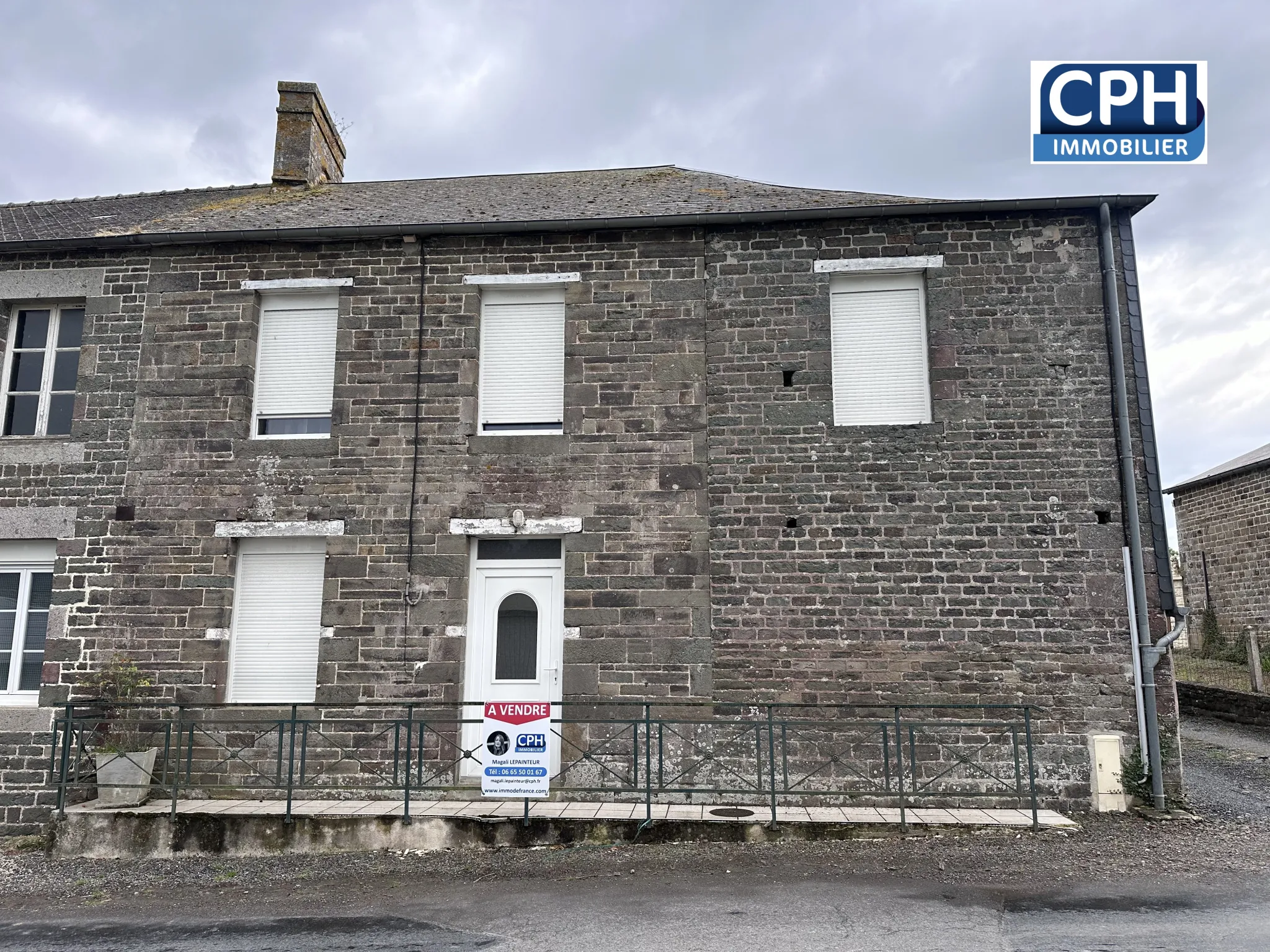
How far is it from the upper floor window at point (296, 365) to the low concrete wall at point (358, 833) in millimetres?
3749

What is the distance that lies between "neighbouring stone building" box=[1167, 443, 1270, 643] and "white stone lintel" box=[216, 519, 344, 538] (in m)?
16.2

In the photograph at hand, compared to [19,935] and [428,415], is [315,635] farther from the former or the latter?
[19,935]

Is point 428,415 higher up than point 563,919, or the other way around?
point 428,415

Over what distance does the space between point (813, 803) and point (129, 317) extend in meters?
8.33

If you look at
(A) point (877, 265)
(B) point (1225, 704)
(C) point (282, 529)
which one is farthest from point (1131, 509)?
(C) point (282, 529)

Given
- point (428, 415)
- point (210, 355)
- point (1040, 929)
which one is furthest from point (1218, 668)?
point (210, 355)

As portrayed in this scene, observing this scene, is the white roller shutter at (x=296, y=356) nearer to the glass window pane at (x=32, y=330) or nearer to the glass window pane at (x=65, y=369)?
the glass window pane at (x=65, y=369)

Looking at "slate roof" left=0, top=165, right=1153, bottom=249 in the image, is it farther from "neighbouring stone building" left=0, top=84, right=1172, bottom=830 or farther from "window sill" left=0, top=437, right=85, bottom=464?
"window sill" left=0, top=437, right=85, bottom=464

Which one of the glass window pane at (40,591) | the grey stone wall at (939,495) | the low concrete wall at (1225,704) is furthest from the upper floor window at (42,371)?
the low concrete wall at (1225,704)

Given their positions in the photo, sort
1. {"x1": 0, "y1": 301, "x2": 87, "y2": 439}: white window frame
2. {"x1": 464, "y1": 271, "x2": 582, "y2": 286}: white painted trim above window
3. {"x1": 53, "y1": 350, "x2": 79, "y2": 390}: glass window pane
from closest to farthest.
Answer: {"x1": 464, "y1": 271, "x2": 582, "y2": 286}: white painted trim above window, {"x1": 0, "y1": 301, "x2": 87, "y2": 439}: white window frame, {"x1": 53, "y1": 350, "x2": 79, "y2": 390}: glass window pane

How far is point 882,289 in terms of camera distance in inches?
363

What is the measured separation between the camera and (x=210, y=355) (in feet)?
31.2

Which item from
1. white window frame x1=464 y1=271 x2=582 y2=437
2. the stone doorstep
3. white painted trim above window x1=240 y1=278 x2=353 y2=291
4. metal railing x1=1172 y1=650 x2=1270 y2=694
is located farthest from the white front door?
metal railing x1=1172 y1=650 x2=1270 y2=694

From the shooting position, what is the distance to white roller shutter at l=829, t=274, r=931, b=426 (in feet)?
29.5
